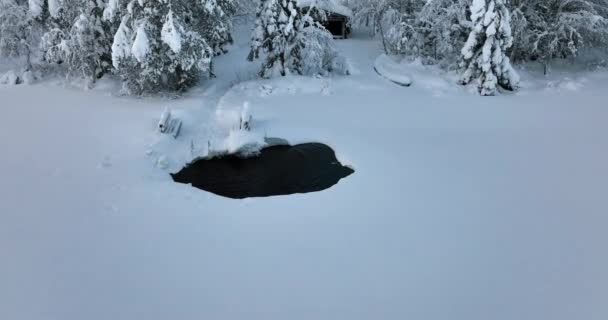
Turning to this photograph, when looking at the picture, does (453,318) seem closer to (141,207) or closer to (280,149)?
(141,207)

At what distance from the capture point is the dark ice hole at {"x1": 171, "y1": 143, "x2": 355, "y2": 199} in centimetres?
1060

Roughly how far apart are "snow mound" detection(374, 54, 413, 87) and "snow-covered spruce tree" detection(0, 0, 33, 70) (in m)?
14.8

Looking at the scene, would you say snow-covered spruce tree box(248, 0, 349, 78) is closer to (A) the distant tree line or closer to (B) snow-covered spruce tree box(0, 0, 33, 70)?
(A) the distant tree line

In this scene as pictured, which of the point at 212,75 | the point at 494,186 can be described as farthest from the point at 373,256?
the point at 212,75

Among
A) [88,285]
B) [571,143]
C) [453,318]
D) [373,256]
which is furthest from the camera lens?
[571,143]

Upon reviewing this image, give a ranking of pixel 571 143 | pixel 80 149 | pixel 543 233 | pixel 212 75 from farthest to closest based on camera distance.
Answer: pixel 212 75 → pixel 571 143 → pixel 80 149 → pixel 543 233

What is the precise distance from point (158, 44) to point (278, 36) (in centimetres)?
484

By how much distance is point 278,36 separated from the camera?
17.7m

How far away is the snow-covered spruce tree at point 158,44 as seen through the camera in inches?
573

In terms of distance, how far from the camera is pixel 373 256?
7.70 metres

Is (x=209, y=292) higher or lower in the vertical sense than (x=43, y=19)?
lower

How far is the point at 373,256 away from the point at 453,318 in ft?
5.74

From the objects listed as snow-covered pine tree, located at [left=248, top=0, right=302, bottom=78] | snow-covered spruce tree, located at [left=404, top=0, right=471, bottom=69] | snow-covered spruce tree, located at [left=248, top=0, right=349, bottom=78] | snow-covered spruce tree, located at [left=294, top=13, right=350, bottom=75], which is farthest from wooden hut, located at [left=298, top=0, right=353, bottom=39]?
snow-covered pine tree, located at [left=248, top=0, right=302, bottom=78]

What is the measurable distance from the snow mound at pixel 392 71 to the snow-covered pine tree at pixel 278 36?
3.81 metres
